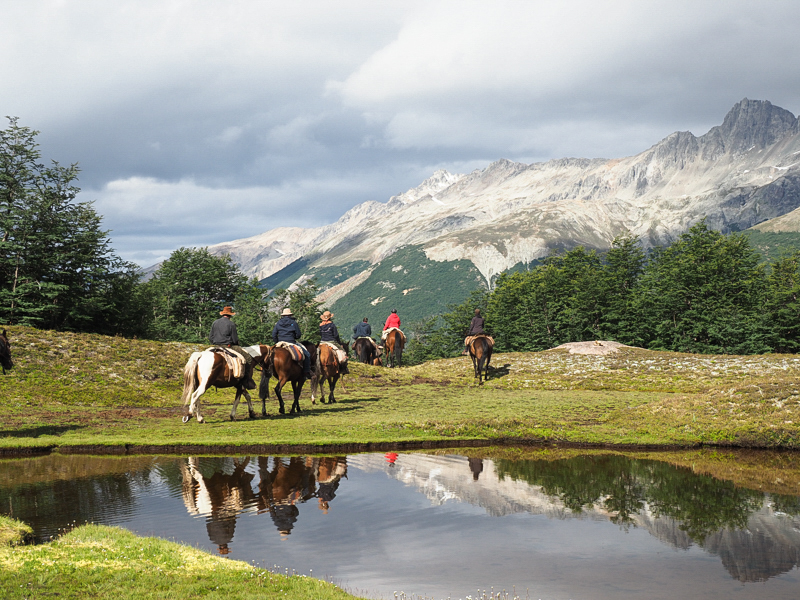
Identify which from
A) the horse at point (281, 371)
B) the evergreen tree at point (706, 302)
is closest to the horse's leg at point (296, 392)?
the horse at point (281, 371)

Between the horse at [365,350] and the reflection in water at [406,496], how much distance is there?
2735cm

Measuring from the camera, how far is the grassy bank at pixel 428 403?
18453 mm

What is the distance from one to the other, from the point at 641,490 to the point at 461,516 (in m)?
4.37

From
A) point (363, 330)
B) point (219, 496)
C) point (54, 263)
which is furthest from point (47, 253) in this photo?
point (219, 496)

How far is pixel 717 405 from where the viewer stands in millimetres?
20562

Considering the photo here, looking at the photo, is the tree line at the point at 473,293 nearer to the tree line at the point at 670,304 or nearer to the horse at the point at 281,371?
the tree line at the point at 670,304

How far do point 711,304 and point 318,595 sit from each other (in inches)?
2328

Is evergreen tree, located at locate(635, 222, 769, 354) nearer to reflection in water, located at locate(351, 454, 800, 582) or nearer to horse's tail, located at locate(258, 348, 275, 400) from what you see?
horse's tail, located at locate(258, 348, 275, 400)

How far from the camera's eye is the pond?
821cm

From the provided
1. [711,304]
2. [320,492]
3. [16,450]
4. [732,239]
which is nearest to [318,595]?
[320,492]

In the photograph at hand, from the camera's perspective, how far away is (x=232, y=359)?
2252 centimetres

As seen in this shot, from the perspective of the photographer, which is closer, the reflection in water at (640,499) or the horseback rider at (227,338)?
the reflection in water at (640,499)

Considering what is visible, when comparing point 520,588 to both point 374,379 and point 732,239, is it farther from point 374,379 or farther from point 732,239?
point 732,239

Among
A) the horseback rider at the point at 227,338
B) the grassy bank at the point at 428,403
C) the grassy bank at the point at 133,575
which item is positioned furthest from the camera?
the horseback rider at the point at 227,338
